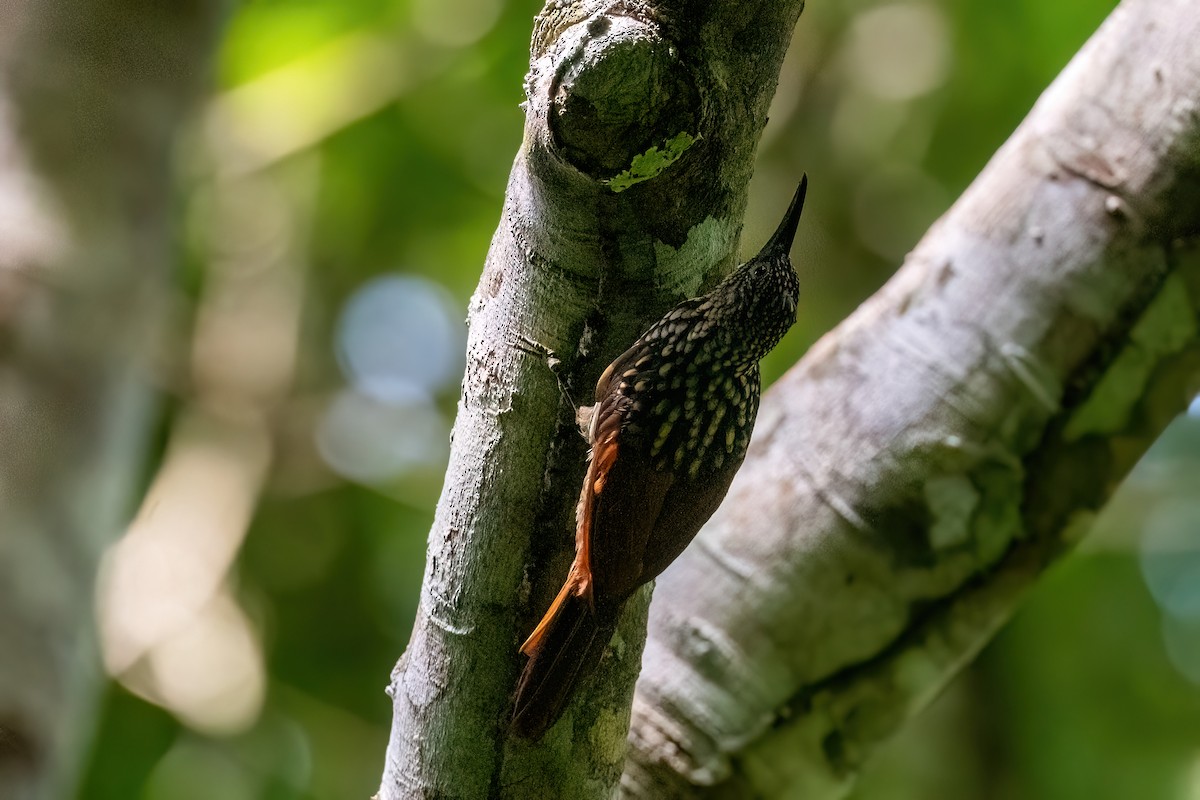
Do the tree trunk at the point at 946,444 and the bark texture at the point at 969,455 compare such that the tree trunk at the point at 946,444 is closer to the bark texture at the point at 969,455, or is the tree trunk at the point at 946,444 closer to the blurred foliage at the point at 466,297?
the bark texture at the point at 969,455

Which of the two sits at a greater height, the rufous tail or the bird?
the bird

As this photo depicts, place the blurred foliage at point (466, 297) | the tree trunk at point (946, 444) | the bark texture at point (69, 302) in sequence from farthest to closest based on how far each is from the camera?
the blurred foliage at point (466, 297) < the tree trunk at point (946, 444) < the bark texture at point (69, 302)

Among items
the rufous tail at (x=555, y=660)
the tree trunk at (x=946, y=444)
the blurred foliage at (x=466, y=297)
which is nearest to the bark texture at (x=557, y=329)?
the rufous tail at (x=555, y=660)

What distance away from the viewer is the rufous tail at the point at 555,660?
1408 millimetres

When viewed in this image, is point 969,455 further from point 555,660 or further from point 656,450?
point 555,660

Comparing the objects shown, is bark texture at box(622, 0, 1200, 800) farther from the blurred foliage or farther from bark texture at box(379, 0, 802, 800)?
the blurred foliage

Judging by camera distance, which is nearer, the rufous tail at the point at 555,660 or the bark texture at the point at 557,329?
the bark texture at the point at 557,329

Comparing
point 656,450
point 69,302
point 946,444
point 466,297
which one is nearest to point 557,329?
point 656,450

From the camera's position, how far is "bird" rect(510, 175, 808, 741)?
144cm

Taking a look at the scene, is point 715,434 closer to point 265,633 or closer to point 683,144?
point 683,144

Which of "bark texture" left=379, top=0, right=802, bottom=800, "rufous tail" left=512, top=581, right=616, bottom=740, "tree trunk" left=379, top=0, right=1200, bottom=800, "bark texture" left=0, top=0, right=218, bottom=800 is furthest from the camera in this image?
"tree trunk" left=379, top=0, right=1200, bottom=800

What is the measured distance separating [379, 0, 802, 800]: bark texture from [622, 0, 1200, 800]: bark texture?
67 cm

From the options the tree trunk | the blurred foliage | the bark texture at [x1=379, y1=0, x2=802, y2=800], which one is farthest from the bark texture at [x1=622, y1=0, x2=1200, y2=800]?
the blurred foliage

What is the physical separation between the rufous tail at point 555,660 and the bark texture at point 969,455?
71cm
